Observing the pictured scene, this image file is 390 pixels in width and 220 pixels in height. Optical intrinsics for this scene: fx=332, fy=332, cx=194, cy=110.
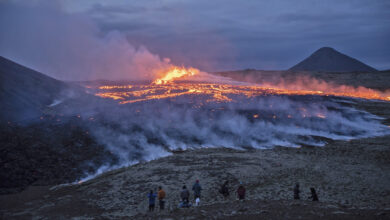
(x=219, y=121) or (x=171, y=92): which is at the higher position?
(x=171, y=92)

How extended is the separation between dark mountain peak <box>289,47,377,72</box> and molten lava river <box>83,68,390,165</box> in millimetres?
119591

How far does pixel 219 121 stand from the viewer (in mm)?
41375

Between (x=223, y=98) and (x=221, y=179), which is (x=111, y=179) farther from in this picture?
(x=223, y=98)

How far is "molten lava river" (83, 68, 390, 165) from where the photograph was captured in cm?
3344

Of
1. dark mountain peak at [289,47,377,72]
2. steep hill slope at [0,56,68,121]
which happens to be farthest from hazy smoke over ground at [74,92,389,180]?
dark mountain peak at [289,47,377,72]

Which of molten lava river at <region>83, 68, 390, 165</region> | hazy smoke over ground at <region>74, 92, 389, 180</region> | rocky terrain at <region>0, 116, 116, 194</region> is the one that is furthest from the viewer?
molten lava river at <region>83, 68, 390, 165</region>

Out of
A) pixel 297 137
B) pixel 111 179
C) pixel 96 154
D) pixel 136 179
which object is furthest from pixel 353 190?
pixel 96 154

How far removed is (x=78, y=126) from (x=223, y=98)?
2692 centimetres

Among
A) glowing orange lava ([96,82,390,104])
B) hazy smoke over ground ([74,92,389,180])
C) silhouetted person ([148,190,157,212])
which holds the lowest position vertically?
silhouetted person ([148,190,157,212])

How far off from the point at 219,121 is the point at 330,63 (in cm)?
15540

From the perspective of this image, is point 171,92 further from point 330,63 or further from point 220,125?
point 330,63

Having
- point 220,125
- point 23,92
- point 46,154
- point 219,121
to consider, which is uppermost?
point 23,92

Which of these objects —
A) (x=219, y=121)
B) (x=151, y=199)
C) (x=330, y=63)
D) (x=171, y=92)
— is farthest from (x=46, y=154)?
(x=330, y=63)

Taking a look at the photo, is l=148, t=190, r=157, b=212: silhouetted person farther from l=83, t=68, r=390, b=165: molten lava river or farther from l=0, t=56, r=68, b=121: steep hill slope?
l=0, t=56, r=68, b=121: steep hill slope
